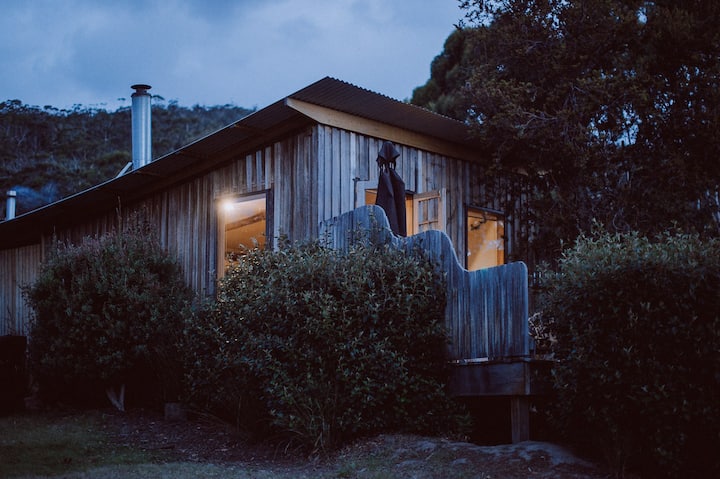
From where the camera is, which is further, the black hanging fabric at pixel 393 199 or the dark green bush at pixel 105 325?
the dark green bush at pixel 105 325

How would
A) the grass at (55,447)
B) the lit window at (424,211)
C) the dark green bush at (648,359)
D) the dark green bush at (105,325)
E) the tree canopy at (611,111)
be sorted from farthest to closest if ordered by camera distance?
the tree canopy at (611,111) → the lit window at (424,211) → the dark green bush at (105,325) → the grass at (55,447) → the dark green bush at (648,359)

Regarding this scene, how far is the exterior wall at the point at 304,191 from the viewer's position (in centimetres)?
1103

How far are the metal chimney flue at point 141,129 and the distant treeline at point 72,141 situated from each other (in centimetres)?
2058

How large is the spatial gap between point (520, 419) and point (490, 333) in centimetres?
85

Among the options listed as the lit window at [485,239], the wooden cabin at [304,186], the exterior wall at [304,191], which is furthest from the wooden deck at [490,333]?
the lit window at [485,239]

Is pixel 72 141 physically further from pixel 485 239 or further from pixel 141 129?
pixel 485 239

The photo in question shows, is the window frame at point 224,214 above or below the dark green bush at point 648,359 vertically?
above

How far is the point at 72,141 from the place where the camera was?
43.5 metres

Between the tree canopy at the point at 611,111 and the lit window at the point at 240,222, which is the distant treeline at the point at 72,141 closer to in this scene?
the lit window at the point at 240,222

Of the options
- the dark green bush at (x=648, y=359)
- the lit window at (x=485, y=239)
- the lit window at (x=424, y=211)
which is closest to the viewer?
the dark green bush at (x=648, y=359)

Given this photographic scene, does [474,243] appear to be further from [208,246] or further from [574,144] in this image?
[208,246]

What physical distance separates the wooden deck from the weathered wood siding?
35.1ft

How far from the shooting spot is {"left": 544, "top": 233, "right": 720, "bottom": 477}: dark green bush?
235 inches

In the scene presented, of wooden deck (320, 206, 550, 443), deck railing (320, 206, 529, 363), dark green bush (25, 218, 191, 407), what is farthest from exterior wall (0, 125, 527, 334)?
wooden deck (320, 206, 550, 443)
